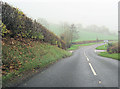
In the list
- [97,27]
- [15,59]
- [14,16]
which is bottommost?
[15,59]

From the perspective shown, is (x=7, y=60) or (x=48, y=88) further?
(x=7, y=60)

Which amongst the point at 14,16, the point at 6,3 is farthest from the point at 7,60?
the point at 6,3

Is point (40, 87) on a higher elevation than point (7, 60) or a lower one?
lower

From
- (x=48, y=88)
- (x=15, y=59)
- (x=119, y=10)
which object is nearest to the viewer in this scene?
(x=48, y=88)

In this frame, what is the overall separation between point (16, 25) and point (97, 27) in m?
134

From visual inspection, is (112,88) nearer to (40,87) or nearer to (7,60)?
(40,87)

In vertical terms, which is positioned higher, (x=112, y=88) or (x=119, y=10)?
(x=119, y=10)

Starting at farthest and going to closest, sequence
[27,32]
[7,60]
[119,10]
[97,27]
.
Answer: [97,27] < [119,10] < [27,32] < [7,60]

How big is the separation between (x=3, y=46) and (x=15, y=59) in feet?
4.06

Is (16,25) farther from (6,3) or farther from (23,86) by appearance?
(23,86)

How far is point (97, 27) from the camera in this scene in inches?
5094

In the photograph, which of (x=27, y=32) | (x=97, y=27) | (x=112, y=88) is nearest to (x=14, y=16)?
(x=27, y=32)

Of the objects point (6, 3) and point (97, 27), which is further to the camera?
point (97, 27)

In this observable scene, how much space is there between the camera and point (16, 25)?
27.2 feet
